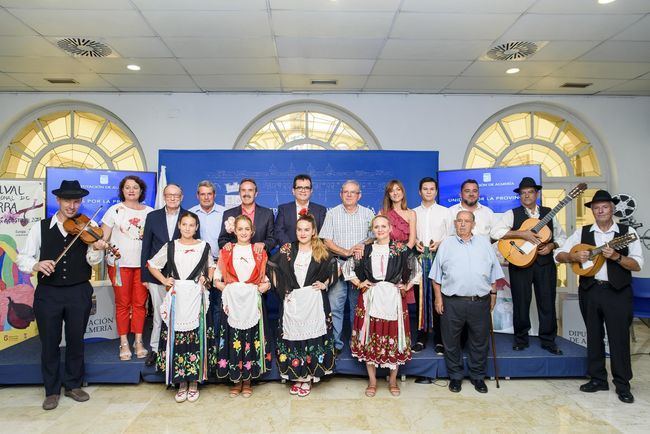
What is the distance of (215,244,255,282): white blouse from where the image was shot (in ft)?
10.2

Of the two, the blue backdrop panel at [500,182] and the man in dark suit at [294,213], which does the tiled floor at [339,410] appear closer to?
the man in dark suit at [294,213]

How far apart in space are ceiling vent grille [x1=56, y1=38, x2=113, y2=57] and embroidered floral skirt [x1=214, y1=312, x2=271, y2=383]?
3233mm

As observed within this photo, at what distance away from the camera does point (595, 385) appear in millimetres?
3264

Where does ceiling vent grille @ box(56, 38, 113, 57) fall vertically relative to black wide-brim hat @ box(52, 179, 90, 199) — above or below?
above

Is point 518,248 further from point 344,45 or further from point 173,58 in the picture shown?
point 173,58

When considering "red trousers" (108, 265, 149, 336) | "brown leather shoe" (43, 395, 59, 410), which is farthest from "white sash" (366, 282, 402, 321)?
"brown leather shoe" (43, 395, 59, 410)

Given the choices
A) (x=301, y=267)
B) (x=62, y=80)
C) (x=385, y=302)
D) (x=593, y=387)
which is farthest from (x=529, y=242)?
(x=62, y=80)

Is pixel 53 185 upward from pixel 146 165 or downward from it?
downward

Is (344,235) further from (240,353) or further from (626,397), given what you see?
(626,397)

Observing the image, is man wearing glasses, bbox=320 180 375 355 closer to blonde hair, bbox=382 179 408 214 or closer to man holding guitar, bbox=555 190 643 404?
blonde hair, bbox=382 179 408 214

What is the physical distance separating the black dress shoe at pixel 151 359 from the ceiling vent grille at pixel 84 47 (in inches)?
126

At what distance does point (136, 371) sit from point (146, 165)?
10.7 ft

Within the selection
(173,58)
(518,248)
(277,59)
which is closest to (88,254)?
(173,58)

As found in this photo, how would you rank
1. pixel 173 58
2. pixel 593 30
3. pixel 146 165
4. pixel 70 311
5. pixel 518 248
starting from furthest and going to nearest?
pixel 146 165, pixel 173 58, pixel 593 30, pixel 518 248, pixel 70 311
